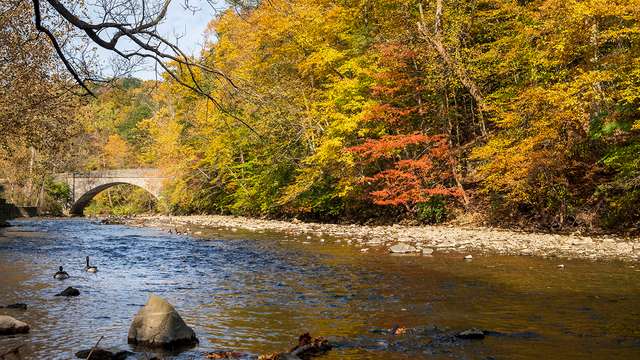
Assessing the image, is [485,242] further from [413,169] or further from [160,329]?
[160,329]

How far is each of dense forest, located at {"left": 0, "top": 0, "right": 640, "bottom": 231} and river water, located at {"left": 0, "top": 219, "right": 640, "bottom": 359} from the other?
11.4 feet

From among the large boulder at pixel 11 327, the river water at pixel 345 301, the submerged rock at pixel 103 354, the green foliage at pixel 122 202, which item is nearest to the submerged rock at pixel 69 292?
the river water at pixel 345 301

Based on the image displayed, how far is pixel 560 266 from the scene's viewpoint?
12102 millimetres

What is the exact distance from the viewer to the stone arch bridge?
48844mm

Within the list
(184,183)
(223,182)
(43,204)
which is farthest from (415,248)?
(43,204)

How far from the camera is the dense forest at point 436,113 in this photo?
686 inches

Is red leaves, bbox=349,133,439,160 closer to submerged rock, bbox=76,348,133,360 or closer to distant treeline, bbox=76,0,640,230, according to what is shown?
distant treeline, bbox=76,0,640,230

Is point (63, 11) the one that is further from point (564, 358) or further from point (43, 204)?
point (43, 204)

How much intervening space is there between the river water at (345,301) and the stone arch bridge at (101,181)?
3370cm

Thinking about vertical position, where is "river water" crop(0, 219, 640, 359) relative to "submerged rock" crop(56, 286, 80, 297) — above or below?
below

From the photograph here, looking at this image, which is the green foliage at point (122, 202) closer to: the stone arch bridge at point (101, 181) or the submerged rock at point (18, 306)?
the stone arch bridge at point (101, 181)

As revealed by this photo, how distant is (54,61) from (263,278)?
1180 cm

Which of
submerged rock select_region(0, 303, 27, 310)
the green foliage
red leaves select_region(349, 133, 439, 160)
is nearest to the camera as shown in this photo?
submerged rock select_region(0, 303, 27, 310)

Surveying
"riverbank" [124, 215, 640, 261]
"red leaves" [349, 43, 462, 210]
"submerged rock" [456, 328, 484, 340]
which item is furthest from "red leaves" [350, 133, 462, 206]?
"submerged rock" [456, 328, 484, 340]
